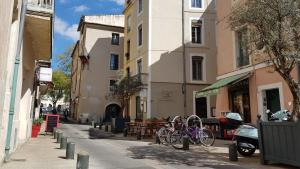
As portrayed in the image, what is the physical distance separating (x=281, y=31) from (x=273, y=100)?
6417 mm

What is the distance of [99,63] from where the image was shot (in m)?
39.1

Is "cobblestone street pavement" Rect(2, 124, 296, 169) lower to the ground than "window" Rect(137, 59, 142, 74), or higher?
lower

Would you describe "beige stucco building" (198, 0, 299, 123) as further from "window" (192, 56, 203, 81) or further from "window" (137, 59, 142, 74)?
"window" (137, 59, 142, 74)

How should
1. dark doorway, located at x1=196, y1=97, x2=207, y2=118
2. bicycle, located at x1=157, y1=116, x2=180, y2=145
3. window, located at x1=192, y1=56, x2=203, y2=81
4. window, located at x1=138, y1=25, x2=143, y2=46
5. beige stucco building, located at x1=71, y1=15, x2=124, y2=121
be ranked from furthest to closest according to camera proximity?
beige stucco building, located at x1=71, y1=15, x2=124, y2=121
window, located at x1=138, y1=25, x2=143, y2=46
window, located at x1=192, y1=56, x2=203, y2=81
dark doorway, located at x1=196, y1=97, x2=207, y2=118
bicycle, located at x1=157, y1=116, x2=180, y2=145

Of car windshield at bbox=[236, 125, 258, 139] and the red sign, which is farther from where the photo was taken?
the red sign

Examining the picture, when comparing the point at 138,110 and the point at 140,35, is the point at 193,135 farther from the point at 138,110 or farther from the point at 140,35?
the point at 140,35

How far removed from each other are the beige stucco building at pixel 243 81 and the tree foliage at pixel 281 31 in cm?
375

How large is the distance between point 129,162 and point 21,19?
4740 millimetres

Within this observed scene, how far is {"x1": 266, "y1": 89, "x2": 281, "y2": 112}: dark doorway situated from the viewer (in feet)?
46.7

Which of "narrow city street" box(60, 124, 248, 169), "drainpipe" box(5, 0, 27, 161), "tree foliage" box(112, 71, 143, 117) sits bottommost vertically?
"narrow city street" box(60, 124, 248, 169)

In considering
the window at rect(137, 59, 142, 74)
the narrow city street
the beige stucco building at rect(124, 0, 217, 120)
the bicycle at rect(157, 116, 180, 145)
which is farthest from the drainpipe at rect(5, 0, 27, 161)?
the window at rect(137, 59, 142, 74)

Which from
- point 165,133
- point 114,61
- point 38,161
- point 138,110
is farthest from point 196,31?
point 38,161

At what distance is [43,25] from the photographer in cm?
944

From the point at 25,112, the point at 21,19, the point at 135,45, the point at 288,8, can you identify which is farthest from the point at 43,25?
the point at 135,45
